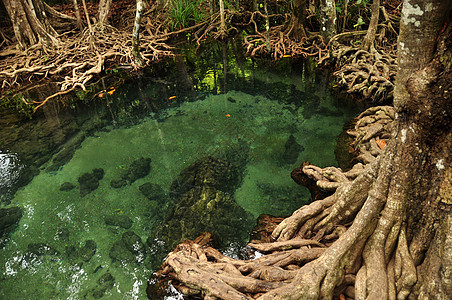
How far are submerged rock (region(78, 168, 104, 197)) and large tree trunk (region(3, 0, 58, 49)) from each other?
6.51 metres

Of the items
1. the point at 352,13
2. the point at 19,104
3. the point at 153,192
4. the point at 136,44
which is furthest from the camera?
the point at 352,13

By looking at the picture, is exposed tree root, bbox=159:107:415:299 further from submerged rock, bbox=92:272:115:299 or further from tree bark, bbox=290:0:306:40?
tree bark, bbox=290:0:306:40

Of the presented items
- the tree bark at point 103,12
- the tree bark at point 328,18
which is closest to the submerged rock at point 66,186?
the tree bark at point 103,12

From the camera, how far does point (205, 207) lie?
4.48 meters

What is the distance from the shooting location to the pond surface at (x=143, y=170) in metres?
4.01

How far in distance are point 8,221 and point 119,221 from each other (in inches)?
71.1

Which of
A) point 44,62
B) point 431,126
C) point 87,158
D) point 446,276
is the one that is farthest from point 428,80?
point 44,62

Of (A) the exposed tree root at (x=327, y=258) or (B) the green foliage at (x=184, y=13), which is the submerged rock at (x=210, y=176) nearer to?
(A) the exposed tree root at (x=327, y=258)

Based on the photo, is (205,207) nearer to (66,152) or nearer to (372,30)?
(66,152)

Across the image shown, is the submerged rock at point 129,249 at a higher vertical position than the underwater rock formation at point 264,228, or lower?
lower

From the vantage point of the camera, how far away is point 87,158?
19.1 feet

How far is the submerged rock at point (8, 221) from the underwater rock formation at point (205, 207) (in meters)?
2.22

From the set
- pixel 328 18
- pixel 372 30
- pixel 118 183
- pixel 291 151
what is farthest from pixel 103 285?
pixel 328 18

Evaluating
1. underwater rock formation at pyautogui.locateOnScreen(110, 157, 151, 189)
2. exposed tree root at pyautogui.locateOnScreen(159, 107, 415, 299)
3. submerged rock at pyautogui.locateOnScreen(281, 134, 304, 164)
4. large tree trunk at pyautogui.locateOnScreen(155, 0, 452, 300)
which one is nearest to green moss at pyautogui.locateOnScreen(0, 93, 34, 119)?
underwater rock formation at pyautogui.locateOnScreen(110, 157, 151, 189)
